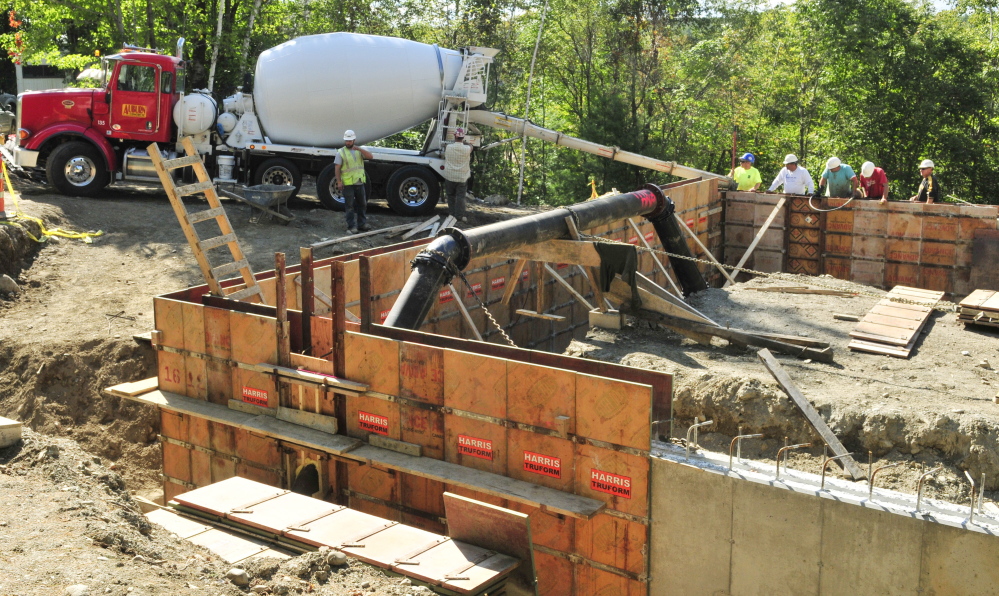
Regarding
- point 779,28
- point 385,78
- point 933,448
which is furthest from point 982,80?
point 933,448

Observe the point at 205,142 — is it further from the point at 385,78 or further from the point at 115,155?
the point at 385,78

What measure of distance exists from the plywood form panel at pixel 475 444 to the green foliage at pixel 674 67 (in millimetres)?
18666

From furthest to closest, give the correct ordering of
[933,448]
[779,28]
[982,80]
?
[779,28], [982,80], [933,448]

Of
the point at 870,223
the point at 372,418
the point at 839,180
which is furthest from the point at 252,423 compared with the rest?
the point at 839,180

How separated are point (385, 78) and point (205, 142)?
3.99 meters

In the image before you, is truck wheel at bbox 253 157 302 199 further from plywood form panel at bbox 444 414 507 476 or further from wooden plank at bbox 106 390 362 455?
plywood form panel at bbox 444 414 507 476

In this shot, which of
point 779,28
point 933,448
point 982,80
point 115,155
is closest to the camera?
point 933,448

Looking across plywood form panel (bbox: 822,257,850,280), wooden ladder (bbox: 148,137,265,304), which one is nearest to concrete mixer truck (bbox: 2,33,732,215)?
plywood form panel (bbox: 822,257,850,280)

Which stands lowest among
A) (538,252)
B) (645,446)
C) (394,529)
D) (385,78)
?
(394,529)

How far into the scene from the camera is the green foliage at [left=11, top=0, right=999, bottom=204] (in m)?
24.8

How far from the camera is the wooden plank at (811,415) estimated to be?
8.27 m

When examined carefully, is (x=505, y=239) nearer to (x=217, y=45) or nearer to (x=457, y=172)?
(x=457, y=172)

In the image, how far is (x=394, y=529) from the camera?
7.41 m

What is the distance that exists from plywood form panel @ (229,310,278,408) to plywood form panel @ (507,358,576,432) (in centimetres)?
266
